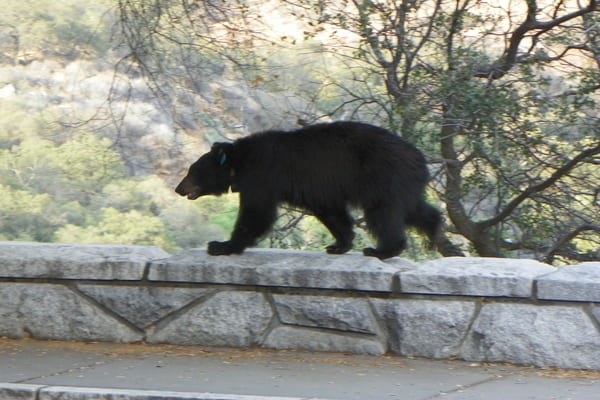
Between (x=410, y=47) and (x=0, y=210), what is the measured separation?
1302 centimetres

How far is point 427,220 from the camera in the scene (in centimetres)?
714

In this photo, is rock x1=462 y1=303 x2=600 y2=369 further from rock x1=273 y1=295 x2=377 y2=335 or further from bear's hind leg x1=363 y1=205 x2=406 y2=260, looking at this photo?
bear's hind leg x1=363 y1=205 x2=406 y2=260

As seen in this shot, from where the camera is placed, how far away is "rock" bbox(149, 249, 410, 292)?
19.2 feet

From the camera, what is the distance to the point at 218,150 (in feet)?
24.2

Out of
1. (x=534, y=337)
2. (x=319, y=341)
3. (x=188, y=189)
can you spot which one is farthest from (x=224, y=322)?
(x=534, y=337)

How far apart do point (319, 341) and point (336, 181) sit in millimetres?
1454

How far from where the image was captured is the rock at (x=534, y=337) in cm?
541

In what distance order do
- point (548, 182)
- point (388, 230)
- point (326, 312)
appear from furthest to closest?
point (548, 182) < point (388, 230) < point (326, 312)

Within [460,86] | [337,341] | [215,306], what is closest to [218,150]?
[215,306]

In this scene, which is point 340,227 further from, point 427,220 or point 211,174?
point 211,174

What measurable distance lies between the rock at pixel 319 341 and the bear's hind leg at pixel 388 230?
95cm

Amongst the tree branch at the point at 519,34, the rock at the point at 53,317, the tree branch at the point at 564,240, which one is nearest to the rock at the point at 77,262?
the rock at the point at 53,317

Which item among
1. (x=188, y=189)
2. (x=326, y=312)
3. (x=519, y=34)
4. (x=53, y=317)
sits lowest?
(x=53, y=317)

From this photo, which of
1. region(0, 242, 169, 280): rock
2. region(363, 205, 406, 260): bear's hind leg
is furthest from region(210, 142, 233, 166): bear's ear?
region(363, 205, 406, 260): bear's hind leg
